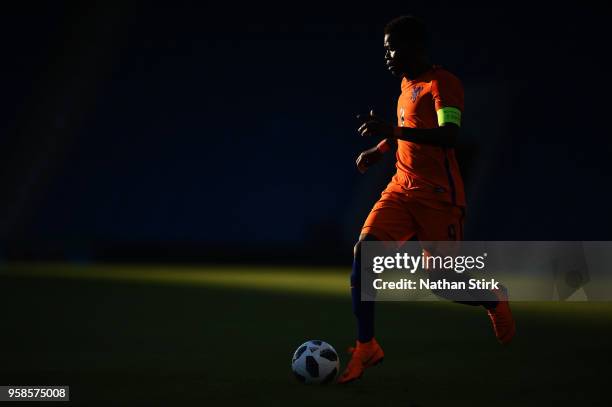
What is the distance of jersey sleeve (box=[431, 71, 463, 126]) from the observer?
4844mm

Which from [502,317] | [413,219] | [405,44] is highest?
[405,44]

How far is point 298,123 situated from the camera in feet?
80.9

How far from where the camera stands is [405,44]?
5.04 meters

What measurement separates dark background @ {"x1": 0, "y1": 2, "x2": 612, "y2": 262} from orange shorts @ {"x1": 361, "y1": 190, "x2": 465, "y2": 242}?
13120 millimetres

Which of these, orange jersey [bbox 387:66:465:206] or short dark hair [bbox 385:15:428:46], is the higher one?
short dark hair [bbox 385:15:428:46]

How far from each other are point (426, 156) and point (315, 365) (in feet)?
4.70

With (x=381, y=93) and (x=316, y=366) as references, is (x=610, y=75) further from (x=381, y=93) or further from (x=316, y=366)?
(x=316, y=366)

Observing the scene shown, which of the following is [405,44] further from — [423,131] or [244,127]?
[244,127]

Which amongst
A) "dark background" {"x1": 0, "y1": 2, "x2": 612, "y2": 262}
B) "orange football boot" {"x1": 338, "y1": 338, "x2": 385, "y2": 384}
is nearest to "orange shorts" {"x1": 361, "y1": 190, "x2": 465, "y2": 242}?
"orange football boot" {"x1": 338, "y1": 338, "x2": 385, "y2": 384}

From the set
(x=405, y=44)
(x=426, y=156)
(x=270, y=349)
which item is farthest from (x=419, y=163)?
(x=270, y=349)

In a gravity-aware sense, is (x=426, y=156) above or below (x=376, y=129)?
above

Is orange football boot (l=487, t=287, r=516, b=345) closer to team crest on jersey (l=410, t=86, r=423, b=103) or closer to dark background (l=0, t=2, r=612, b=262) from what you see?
team crest on jersey (l=410, t=86, r=423, b=103)

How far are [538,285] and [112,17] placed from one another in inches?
466

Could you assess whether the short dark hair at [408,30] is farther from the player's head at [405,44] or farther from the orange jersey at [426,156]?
the orange jersey at [426,156]
